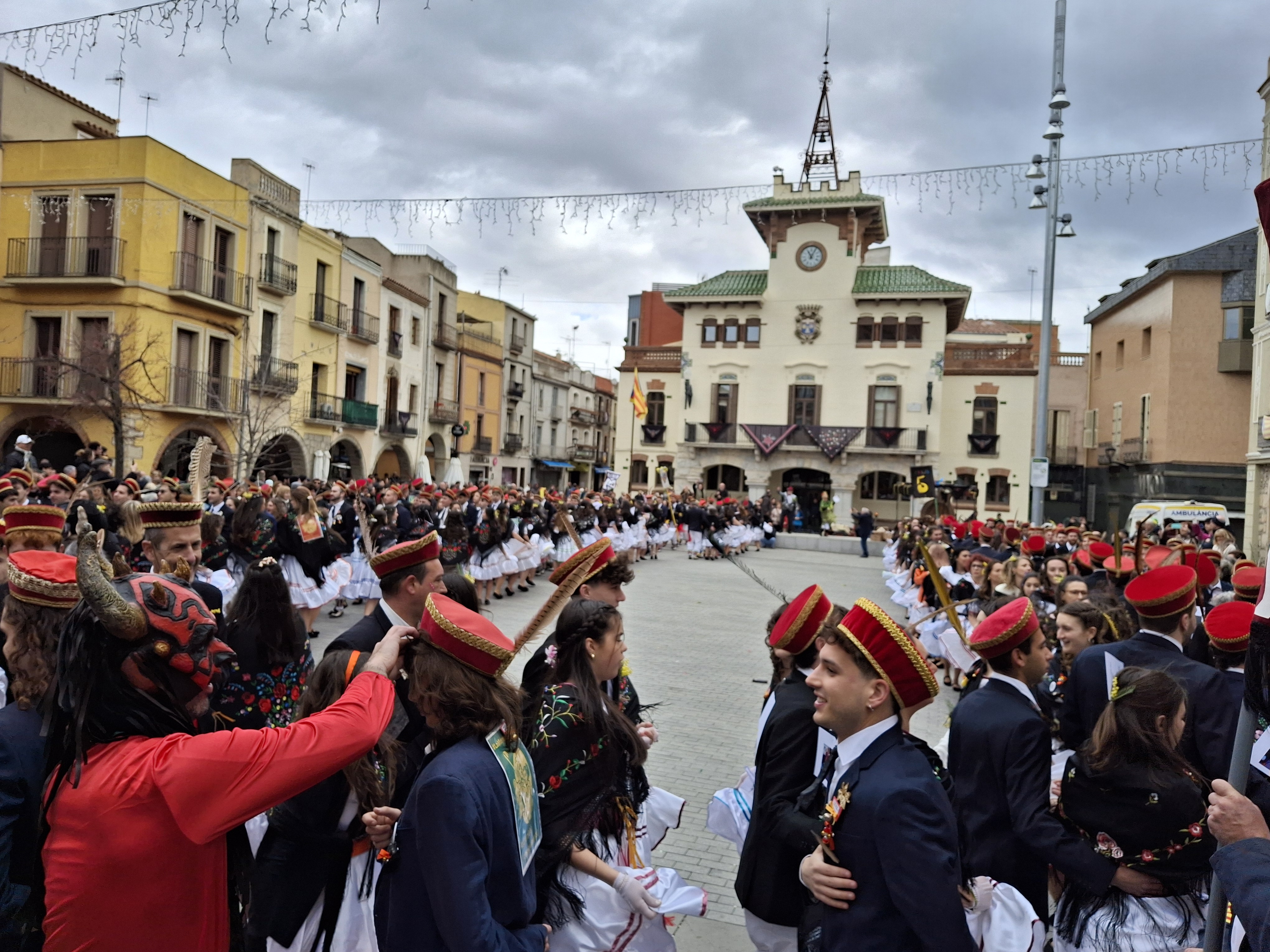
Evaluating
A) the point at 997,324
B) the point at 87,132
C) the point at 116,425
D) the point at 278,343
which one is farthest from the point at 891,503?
the point at 87,132

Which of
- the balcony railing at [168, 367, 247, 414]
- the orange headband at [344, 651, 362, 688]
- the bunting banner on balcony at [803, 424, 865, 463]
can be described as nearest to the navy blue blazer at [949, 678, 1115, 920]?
the orange headband at [344, 651, 362, 688]

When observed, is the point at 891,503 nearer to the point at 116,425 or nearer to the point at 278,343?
the point at 278,343

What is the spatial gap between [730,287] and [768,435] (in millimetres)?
7892

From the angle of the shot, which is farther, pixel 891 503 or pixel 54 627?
pixel 891 503

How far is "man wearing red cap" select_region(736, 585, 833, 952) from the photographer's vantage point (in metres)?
3.15

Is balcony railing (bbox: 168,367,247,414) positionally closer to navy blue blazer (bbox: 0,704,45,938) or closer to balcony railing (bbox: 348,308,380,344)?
balcony railing (bbox: 348,308,380,344)

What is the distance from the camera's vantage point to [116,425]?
2203 centimetres

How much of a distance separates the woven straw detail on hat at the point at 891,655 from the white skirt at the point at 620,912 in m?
1.23

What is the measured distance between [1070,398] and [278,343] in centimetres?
3934

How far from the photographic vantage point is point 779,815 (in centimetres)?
306

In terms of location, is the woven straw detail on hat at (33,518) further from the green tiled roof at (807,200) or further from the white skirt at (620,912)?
the green tiled roof at (807,200)

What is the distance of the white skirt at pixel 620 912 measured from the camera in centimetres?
304

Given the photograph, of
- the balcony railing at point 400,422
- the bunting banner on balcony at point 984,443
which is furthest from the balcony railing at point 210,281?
the bunting banner on balcony at point 984,443

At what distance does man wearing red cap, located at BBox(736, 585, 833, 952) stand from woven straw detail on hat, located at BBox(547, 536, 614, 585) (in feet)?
3.40
